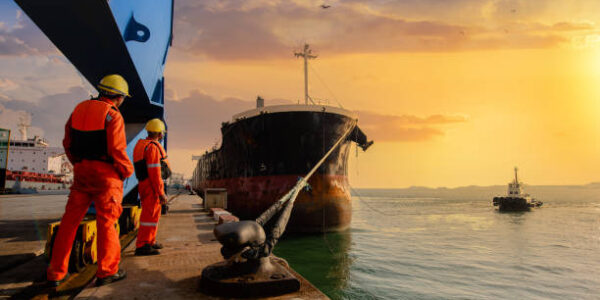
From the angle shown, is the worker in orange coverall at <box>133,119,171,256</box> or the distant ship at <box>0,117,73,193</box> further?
the distant ship at <box>0,117,73,193</box>

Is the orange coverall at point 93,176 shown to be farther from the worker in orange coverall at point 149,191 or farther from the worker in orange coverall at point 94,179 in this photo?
the worker in orange coverall at point 149,191

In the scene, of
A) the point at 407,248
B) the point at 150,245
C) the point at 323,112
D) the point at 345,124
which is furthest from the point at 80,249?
the point at 407,248

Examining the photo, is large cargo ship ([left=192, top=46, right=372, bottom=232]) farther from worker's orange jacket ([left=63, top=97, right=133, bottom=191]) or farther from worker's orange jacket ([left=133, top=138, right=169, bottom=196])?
worker's orange jacket ([left=63, top=97, right=133, bottom=191])

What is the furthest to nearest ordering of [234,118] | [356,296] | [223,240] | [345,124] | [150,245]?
1. [234,118]
2. [345,124]
3. [356,296]
4. [150,245]
5. [223,240]

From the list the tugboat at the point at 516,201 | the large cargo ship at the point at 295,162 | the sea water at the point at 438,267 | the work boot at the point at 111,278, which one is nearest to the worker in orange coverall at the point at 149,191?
the work boot at the point at 111,278

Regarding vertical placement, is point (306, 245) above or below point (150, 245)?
below

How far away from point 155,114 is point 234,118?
1032 cm

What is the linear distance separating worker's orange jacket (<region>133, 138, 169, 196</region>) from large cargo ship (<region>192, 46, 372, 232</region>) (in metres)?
10.2

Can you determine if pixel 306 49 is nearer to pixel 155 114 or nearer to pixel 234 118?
pixel 234 118

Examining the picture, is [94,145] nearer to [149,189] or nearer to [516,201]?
[149,189]

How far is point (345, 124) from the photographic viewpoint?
15.9 metres

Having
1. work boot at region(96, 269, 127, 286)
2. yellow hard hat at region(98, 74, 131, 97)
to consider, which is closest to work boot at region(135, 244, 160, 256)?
work boot at region(96, 269, 127, 286)

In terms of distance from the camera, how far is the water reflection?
9.25m

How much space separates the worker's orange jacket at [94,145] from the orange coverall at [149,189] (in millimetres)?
1091
